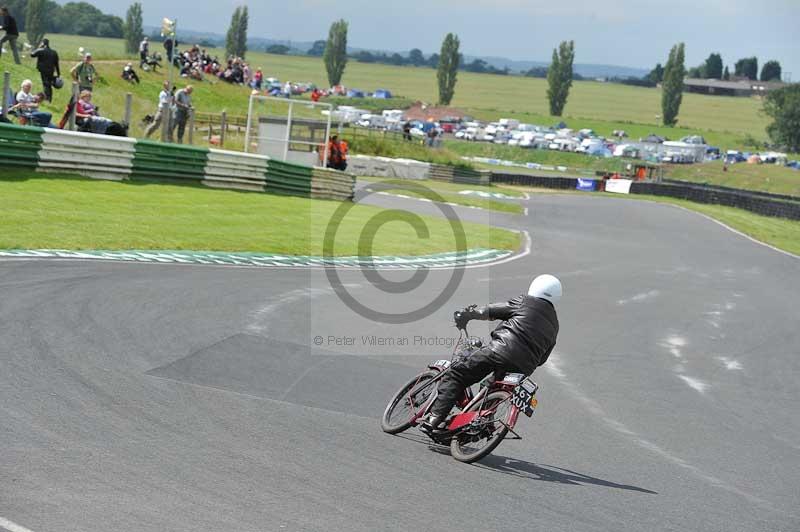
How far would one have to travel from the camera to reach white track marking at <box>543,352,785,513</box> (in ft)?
26.2

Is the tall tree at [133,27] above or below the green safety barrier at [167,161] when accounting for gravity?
above

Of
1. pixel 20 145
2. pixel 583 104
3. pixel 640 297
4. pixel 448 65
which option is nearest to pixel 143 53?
pixel 20 145

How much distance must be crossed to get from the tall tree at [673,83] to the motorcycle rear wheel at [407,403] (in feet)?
389

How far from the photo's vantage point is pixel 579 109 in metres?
159

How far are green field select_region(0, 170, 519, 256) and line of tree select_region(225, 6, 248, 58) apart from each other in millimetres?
96406

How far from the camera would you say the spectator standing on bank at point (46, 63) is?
25844 mm

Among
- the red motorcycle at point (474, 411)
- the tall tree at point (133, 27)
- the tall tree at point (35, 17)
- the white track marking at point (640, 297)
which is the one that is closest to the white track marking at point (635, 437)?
the red motorcycle at point (474, 411)

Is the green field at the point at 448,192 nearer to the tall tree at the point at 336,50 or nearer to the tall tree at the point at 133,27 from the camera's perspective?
the tall tree at the point at 133,27

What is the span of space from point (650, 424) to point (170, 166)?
54.6ft

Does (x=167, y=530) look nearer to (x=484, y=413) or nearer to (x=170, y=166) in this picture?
(x=484, y=413)

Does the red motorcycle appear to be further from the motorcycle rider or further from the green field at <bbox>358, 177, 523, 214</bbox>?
the green field at <bbox>358, 177, 523, 214</bbox>

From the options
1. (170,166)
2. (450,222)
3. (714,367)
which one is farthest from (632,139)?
(714,367)

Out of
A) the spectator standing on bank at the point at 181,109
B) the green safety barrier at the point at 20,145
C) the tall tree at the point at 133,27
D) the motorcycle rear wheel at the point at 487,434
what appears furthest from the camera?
the tall tree at the point at 133,27

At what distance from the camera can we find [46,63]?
1038 inches
